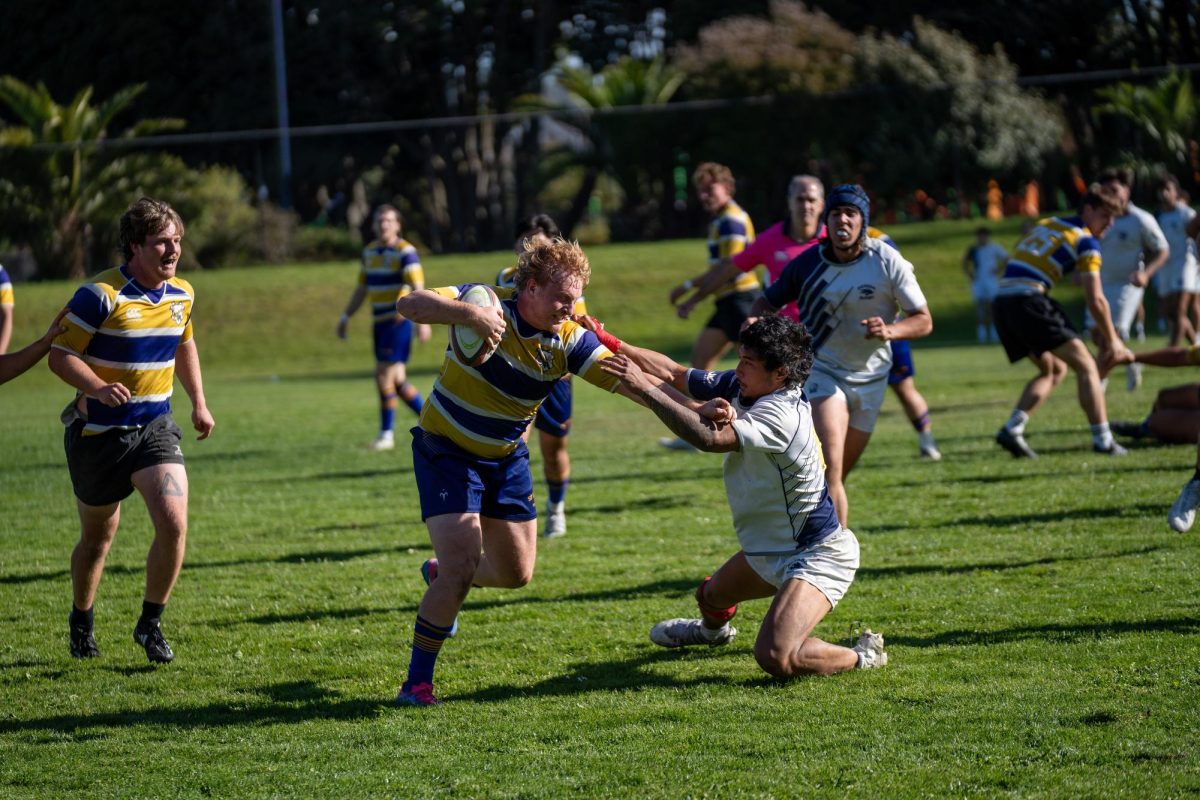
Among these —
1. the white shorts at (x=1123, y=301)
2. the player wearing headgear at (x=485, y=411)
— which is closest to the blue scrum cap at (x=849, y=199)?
the player wearing headgear at (x=485, y=411)

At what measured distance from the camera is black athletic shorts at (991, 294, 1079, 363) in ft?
34.0

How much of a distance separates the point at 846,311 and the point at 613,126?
79.1 ft

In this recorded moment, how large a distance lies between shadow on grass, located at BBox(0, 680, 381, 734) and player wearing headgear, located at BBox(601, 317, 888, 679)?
→ 162cm

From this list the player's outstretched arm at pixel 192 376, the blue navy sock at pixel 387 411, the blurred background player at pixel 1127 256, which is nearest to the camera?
the player's outstretched arm at pixel 192 376

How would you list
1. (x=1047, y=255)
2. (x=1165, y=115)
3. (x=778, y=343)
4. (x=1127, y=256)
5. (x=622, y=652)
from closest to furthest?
(x=778, y=343) < (x=622, y=652) < (x=1047, y=255) < (x=1127, y=256) < (x=1165, y=115)

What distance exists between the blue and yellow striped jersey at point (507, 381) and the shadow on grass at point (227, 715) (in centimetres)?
114

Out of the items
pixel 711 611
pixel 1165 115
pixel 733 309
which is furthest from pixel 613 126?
pixel 711 611

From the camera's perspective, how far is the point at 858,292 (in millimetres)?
7168

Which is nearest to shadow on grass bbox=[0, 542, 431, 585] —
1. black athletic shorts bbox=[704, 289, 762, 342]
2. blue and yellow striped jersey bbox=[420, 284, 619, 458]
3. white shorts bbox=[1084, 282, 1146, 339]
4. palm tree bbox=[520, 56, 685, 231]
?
blue and yellow striped jersey bbox=[420, 284, 619, 458]

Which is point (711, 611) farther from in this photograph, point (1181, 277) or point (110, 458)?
point (1181, 277)

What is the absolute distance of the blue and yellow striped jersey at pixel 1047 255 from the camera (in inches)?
412

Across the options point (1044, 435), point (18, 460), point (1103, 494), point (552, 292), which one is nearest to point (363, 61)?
point (18, 460)

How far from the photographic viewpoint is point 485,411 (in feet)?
17.7

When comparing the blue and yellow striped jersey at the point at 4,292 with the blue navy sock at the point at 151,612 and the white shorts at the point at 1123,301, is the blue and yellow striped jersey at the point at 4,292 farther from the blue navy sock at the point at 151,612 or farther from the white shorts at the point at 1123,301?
the white shorts at the point at 1123,301
